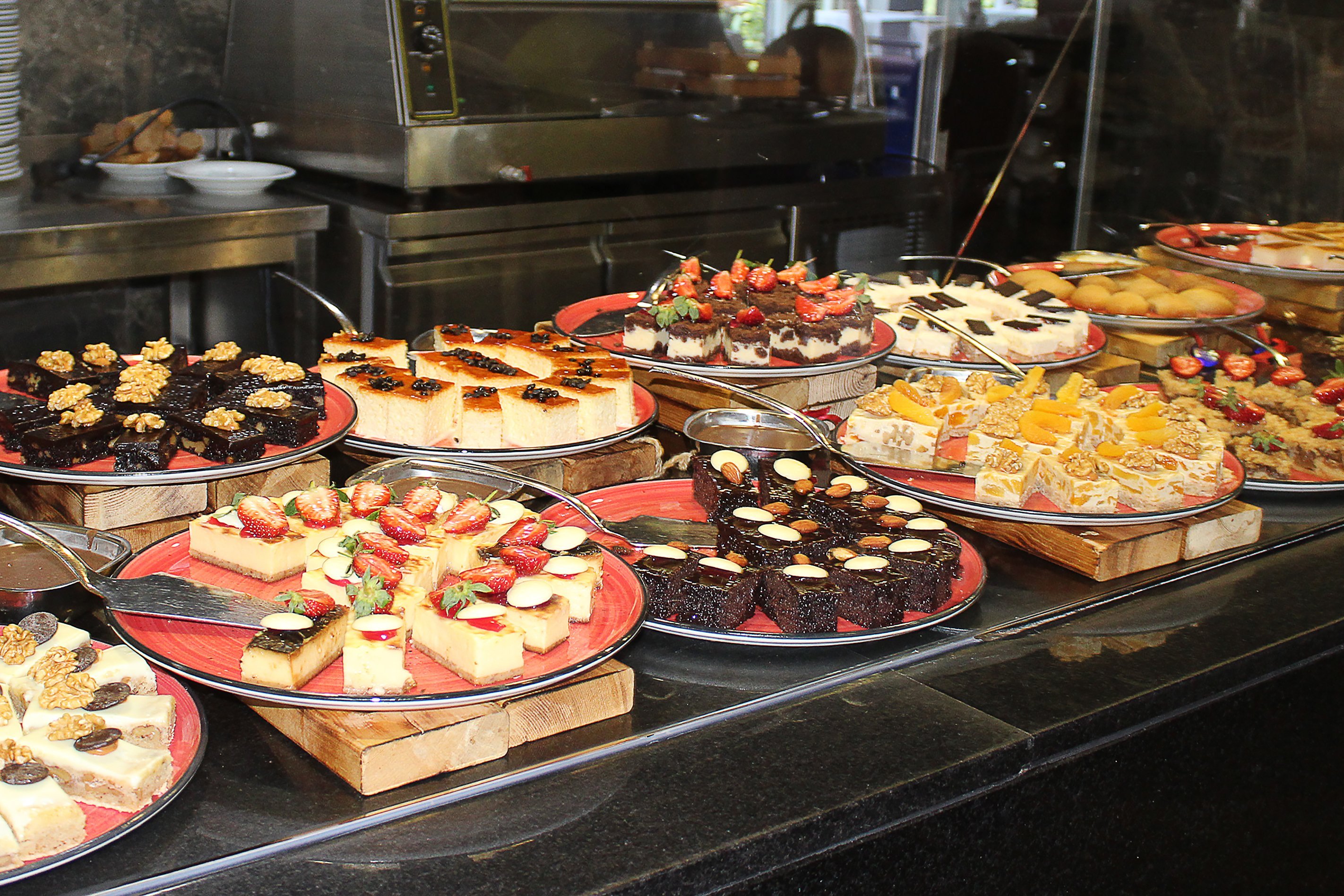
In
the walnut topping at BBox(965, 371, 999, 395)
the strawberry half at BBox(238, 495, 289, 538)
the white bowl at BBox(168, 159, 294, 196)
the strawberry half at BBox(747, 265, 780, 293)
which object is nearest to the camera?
the strawberry half at BBox(238, 495, 289, 538)

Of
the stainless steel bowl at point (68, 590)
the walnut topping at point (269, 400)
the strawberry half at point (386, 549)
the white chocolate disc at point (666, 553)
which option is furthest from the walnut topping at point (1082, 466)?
the stainless steel bowl at point (68, 590)

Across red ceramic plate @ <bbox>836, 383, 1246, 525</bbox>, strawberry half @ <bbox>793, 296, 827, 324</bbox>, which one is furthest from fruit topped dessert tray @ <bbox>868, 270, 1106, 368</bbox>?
red ceramic plate @ <bbox>836, 383, 1246, 525</bbox>

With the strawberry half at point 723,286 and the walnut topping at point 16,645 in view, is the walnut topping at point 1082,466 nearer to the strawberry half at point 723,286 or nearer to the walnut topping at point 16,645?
the strawberry half at point 723,286

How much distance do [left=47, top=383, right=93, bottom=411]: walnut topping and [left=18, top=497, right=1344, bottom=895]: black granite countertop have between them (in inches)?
26.6

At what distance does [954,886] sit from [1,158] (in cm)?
361

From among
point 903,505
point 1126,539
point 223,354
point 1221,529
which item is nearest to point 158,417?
point 223,354

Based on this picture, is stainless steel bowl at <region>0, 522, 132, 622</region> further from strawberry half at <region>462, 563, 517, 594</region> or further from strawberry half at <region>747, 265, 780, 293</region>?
strawberry half at <region>747, 265, 780, 293</region>

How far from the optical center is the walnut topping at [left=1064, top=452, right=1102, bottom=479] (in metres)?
1.73

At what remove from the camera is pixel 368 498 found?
1510 mm

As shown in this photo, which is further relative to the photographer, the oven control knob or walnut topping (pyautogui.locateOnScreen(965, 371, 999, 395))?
the oven control knob

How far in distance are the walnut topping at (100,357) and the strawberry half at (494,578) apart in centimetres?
101

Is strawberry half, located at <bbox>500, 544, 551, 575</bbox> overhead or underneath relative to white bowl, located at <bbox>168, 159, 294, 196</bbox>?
underneath

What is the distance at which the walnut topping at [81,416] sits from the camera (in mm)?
1683

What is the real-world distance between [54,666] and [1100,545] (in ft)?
4.35
